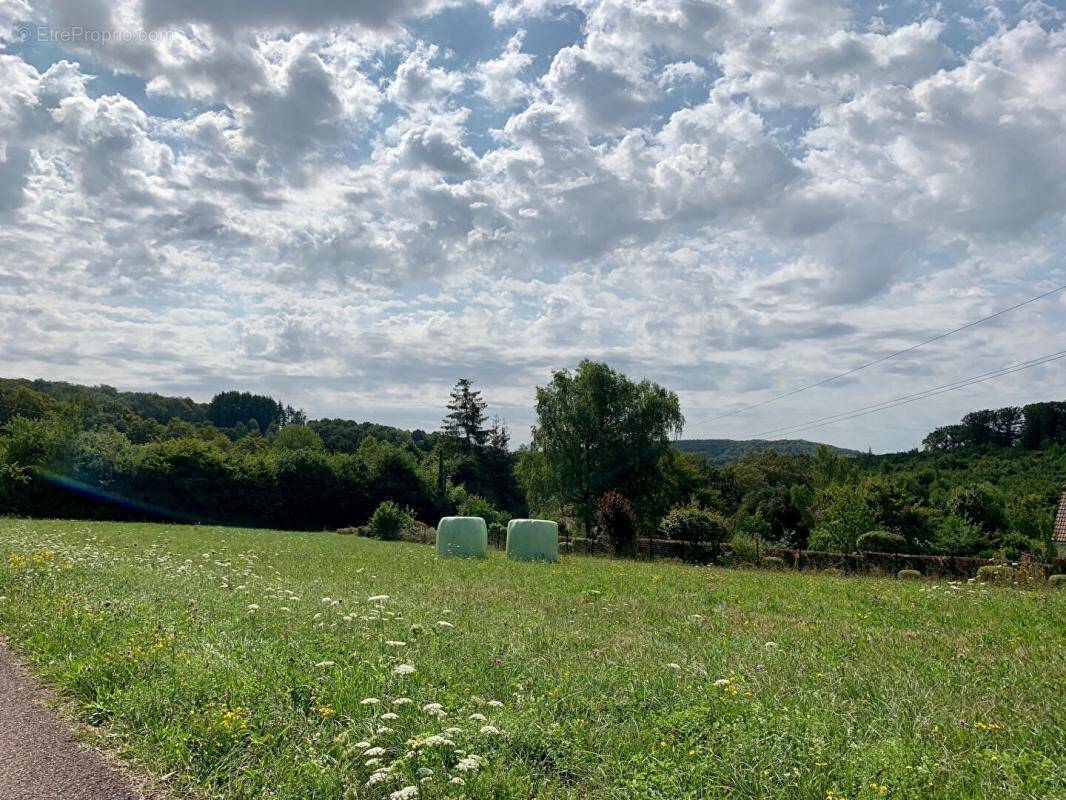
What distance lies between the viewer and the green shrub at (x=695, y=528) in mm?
31875

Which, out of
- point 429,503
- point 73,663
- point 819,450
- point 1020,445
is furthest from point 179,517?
point 1020,445

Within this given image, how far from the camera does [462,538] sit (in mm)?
23141

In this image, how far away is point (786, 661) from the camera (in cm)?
679

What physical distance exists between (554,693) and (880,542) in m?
29.3

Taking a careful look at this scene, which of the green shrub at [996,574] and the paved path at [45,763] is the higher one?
the paved path at [45,763]

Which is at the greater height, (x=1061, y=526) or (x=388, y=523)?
(x=1061, y=526)

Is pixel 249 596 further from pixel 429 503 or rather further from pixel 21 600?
pixel 429 503

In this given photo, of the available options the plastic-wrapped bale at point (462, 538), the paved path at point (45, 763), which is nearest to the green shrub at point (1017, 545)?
the plastic-wrapped bale at point (462, 538)

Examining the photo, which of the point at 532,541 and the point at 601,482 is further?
the point at 601,482

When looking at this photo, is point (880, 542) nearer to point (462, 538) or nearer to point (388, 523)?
point (462, 538)

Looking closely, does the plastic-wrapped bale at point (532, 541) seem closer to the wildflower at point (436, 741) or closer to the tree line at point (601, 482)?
the tree line at point (601, 482)

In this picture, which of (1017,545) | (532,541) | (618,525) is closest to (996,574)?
(532,541)

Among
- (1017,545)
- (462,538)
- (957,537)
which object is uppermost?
(462,538)

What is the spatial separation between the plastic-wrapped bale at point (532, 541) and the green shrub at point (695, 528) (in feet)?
34.2
